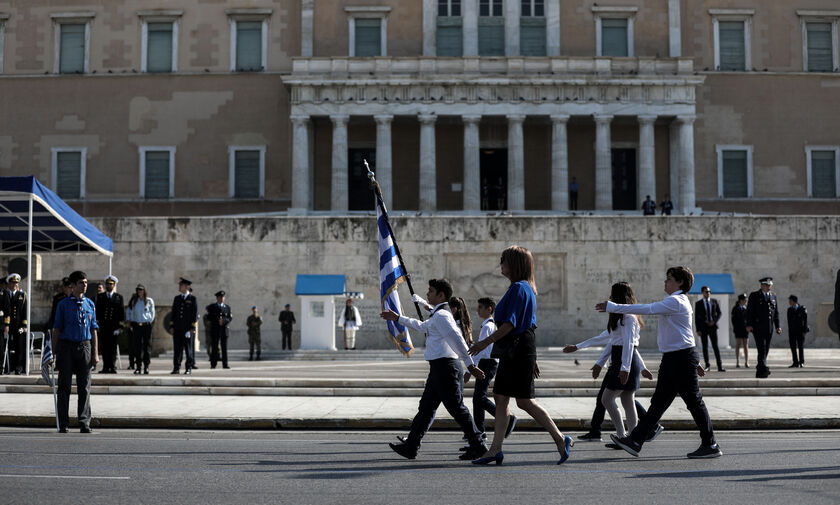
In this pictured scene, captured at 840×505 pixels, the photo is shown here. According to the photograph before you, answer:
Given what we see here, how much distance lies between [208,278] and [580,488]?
80.2 ft

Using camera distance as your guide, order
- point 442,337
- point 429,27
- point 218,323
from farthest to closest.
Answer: point 429,27
point 218,323
point 442,337

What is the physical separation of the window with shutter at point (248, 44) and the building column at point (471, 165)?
10896mm

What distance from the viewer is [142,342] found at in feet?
61.6

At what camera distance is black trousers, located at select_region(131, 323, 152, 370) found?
61.2ft

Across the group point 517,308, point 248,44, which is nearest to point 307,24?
point 248,44

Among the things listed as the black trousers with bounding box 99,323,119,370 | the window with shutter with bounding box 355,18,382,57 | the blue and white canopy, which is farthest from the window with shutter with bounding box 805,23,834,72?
the black trousers with bounding box 99,323,119,370

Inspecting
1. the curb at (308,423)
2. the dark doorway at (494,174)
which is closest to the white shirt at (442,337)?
the curb at (308,423)

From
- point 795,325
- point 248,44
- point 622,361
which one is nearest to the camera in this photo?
point 622,361

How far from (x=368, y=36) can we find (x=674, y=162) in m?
15.4

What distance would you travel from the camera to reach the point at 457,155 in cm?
4638

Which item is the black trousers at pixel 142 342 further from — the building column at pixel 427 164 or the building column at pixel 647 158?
the building column at pixel 647 158

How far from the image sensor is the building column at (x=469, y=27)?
4478cm

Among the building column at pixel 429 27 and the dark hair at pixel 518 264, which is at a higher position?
the building column at pixel 429 27

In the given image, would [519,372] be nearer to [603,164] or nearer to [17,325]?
[17,325]
